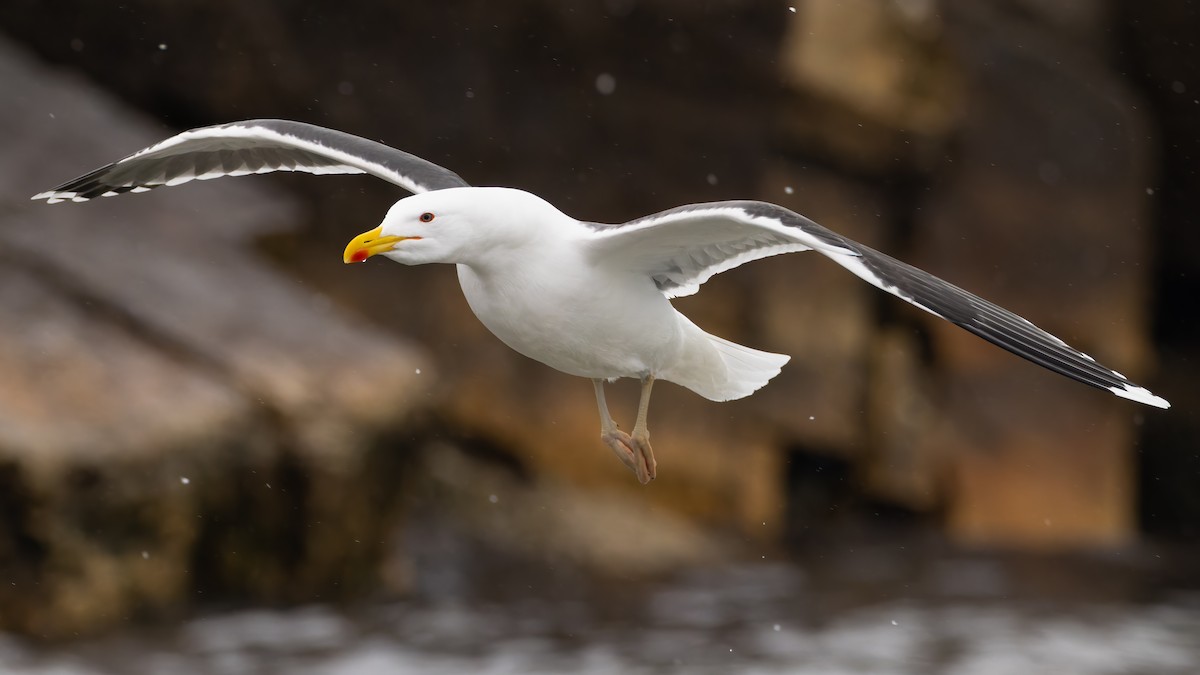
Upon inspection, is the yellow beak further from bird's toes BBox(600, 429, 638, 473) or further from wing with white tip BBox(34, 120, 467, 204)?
bird's toes BBox(600, 429, 638, 473)

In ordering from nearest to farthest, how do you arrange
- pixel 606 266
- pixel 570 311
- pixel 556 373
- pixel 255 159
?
pixel 570 311 < pixel 606 266 < pixel 255 159 < pixel 556 373

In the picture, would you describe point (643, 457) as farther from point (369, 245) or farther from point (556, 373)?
point (556, 373)

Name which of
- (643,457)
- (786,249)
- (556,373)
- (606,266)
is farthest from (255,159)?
(556,373)

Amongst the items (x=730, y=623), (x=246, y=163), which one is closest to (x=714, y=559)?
(x=730, y=623)

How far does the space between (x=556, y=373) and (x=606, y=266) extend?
652 centimetres

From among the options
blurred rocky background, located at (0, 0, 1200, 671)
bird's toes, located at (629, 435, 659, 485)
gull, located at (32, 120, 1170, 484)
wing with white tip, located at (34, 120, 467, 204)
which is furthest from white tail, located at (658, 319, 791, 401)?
blurred rocky background, located at (0, 0, 1200, 671)

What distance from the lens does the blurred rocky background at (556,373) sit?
8.88 m

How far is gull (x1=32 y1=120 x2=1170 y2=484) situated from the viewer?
11.9ft

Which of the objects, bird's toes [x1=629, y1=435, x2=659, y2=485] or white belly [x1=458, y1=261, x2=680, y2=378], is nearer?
white belly [x1=458, y1=261, x2=680, y2=378]

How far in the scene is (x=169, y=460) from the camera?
338 inches

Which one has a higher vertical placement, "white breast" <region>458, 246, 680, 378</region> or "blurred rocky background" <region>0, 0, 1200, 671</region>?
"blurred rocky background" <region>0, 0, 1200, 671</region>

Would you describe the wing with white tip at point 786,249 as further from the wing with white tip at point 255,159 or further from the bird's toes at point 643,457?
the wing with white tip at point 255,159

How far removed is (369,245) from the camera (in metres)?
3.77

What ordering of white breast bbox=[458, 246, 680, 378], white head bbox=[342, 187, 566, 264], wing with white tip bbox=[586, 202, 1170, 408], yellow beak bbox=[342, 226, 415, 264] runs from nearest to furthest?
wing with white tip bbox=[586, 202, 1170, 408], yellow beak bbox=[342, 226, 415, 264], white head bbox=[342, 187, 566, 264], white breast bbox=[458, 246, 680, 378]
